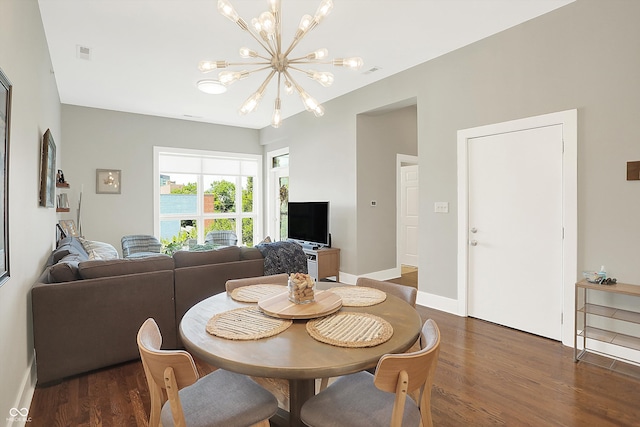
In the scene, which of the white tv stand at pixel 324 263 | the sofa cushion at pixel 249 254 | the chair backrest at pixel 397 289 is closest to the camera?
the chair backrest at pixel 397 289

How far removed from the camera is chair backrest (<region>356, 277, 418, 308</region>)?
6.75 ft

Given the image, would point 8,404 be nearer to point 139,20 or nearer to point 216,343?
point 216,343

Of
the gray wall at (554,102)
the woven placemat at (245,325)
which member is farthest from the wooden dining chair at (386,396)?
the gray wall at (554,102)

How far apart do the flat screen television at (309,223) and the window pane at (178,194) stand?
91.2 inches

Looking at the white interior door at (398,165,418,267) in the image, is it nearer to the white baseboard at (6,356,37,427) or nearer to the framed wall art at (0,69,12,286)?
the white baseboard at (6,356,37,427)

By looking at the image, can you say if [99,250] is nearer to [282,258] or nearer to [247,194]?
[282,258]

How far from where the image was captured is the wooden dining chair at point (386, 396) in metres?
1.12

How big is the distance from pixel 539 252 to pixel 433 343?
98.9 inches

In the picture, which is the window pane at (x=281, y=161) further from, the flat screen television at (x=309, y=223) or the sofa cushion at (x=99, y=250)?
the sofa cushion at (x=99, y=250)

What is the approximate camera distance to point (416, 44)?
3.61 m

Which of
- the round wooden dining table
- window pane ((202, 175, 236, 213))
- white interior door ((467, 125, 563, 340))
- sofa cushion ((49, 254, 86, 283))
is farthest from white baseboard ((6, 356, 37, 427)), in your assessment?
window pane ((202, 175, 236, 213))

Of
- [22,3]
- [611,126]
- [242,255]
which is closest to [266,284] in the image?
[242,255]

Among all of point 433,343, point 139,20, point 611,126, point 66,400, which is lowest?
point 66,400

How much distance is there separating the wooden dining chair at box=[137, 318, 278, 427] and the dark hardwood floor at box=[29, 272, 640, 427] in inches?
31.9
